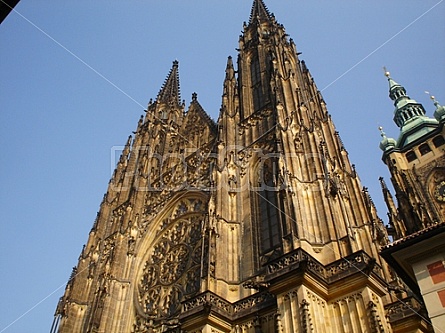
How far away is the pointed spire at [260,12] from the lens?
28.1 metres

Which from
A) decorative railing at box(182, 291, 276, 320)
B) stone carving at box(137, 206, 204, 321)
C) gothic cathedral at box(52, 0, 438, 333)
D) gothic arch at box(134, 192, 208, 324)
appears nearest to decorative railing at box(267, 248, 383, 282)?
gothic cathedral at box(52, 0, 438, 333)

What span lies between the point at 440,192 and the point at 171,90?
22.8 meters

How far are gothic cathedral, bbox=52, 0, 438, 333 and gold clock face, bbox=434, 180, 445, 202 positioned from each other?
24.8 ft

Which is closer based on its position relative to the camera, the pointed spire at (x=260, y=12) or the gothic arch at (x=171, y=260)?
the gothic arch at (x=171, y=260)

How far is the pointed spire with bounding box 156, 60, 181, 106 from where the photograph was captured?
32.7 meters

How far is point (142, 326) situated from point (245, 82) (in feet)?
43.8

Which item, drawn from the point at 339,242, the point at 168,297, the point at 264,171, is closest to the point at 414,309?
the point at 339,242

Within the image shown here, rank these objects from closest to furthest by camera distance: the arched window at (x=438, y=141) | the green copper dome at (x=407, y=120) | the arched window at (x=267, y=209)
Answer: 1. the arched window at (x=267, y=209)
2. the arched window at (x=438, y=141)
3. the green copper dome at (x=407, y=120)

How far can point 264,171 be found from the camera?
17.6 metres

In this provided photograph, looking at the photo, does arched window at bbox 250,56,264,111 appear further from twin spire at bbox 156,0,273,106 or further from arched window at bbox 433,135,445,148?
arched window at bbox 433,135,445,148

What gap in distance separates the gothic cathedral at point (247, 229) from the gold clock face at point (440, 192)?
7560mm

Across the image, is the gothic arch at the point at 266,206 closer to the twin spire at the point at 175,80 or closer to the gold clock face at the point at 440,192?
the twin spire at the point at 175,80

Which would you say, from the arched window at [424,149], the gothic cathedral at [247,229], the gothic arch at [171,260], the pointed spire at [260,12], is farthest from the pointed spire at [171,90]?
the arched window at [424,149]

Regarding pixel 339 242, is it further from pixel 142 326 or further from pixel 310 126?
pixel 142 326
